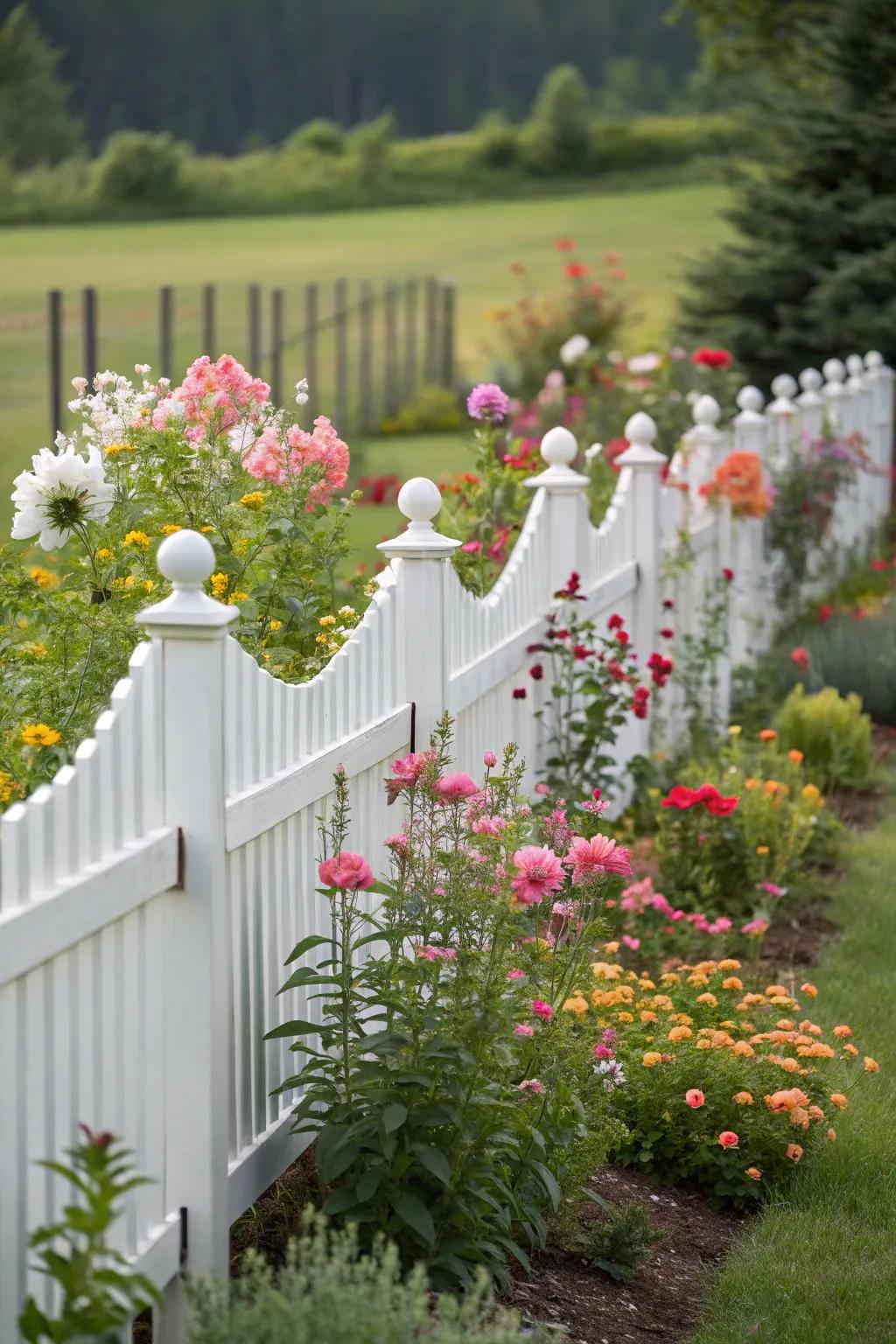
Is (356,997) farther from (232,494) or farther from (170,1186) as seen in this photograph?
(232,494)

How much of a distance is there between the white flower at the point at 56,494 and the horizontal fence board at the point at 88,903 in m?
1.10

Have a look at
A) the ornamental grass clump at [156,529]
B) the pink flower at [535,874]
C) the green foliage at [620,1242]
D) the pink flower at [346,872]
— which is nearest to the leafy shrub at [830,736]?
the ornamental grass clump at [156,529]

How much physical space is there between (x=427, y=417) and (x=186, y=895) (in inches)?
900

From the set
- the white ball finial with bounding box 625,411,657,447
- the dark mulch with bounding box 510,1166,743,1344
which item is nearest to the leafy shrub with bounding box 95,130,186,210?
the white ball finial with bounding box 625,411,657,447

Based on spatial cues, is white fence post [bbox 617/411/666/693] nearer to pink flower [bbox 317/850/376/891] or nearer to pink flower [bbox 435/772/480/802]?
pink flower [bbox 435/772/480/802]

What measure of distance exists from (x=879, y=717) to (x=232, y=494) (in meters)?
5.38

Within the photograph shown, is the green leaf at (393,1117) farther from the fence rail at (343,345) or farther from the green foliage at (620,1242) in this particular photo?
the fence rail at (343,345)

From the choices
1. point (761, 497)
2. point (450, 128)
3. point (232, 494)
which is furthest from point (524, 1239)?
point (450, 128)

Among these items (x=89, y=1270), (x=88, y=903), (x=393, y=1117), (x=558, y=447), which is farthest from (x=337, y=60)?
(x=89, y=1270)

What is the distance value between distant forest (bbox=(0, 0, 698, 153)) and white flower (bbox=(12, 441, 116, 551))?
44.6 meters

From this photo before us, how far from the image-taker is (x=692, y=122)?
4366 centimetres

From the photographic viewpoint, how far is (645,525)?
632 centimetres

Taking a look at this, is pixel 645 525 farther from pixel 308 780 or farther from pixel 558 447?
pixel 308 780

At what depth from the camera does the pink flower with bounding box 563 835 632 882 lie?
10.0ft
